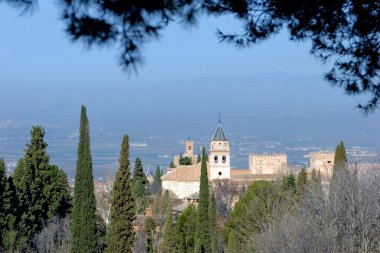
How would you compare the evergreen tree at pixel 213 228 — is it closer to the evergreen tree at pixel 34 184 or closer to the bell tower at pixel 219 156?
the evergreen tree at pixel 34 184

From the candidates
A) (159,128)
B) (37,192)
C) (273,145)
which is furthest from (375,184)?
(159,128)

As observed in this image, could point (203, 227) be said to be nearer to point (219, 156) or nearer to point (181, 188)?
point (181, 188)

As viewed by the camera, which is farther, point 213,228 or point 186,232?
point 186,232

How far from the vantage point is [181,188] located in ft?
203

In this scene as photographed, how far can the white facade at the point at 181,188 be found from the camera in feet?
201

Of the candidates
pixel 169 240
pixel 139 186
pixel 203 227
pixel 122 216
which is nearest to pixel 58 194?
pixel 122 216

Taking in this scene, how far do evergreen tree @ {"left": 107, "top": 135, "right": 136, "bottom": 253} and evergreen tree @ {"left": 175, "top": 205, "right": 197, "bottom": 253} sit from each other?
2.62 meters

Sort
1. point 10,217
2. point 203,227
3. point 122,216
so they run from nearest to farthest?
point 10,217, point 122,216, point 203,227

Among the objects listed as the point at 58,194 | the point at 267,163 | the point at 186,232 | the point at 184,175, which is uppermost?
the point at 267,163

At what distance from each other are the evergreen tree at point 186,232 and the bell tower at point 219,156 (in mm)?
31174

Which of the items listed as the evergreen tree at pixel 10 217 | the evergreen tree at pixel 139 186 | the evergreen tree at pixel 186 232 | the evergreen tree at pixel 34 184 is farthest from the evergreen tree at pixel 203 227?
the evergreen tree at pixel 139 186

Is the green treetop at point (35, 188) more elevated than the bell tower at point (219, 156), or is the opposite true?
the bell tower at point (219, 156)

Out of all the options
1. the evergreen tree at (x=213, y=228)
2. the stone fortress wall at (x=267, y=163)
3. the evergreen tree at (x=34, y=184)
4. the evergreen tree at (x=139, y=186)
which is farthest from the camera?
the stone fortress wall at (x=267, y=163)

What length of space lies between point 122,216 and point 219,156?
40.6 metres
